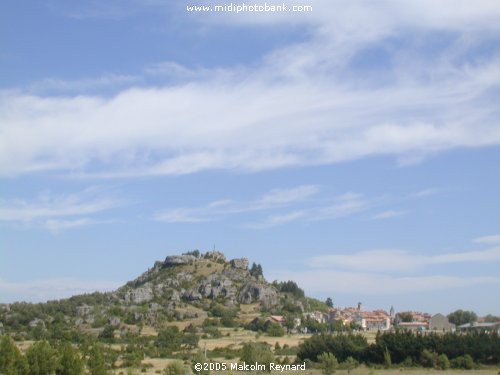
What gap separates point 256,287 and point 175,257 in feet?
72.6

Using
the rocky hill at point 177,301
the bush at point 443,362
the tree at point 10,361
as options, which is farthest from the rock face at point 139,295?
Answer: the tree at point 10,361

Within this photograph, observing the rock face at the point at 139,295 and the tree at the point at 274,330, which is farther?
the rock face at the point at 139,295

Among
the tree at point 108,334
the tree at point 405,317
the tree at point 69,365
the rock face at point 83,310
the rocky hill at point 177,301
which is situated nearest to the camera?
the tree at point 69,365

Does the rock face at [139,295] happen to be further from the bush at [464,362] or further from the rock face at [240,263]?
the bush at [464,362]

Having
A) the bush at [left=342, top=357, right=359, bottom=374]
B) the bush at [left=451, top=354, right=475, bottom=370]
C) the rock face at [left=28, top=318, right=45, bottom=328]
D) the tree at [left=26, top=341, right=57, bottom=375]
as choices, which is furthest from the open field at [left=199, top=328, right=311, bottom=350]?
the tree at [left=26, top=341, right=57, bottom=375]

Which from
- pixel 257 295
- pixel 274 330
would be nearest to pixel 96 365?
pixel 274 330

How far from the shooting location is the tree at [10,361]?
1294 inches

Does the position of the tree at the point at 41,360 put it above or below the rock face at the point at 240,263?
below

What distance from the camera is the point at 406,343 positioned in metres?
54.3

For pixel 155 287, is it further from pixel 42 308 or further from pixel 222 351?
pixel 222 351

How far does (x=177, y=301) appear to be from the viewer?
101688mm

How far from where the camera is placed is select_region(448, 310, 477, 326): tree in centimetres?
11531

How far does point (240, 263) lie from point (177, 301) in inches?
855

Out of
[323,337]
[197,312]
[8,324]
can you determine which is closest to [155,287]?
[197,312]
